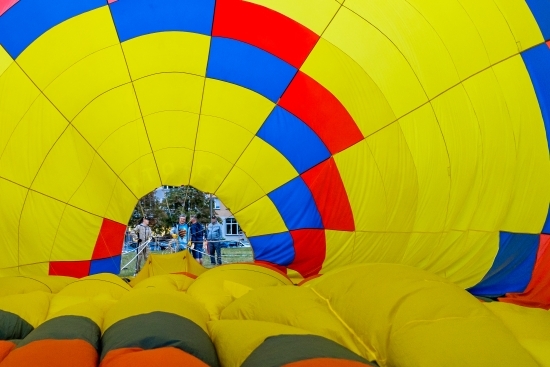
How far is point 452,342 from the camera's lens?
157cm

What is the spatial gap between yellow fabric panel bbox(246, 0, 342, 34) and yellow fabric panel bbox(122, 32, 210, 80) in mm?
644

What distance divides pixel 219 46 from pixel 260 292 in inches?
101

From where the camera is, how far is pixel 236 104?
4.94m

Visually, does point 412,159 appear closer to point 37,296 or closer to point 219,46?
point 219,46

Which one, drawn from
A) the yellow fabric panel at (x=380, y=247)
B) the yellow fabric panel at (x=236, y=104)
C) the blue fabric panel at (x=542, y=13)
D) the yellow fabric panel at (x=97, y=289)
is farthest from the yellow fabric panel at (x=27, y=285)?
the blue fabric panel at (x=542, y=13)

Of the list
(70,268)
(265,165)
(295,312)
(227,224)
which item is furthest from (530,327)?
(227,224)

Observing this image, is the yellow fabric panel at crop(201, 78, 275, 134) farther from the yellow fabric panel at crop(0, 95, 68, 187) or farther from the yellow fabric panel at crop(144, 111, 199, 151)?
the yellow fabric panel at crop(0, 95, 68, 187)

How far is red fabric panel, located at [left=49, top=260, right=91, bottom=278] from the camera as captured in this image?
4.58m

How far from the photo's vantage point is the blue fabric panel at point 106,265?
4.90 meters

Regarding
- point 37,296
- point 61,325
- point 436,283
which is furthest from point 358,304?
point 37,296

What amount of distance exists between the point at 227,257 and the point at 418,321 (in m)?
4.89

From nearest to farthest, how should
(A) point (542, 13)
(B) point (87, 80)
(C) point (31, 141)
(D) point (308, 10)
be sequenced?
(A) point (542, 13) → (D) point (308, 10) → (C) point (31, 141) → (B) point (87, 80)

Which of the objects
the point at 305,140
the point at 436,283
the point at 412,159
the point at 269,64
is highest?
the point at 269,64

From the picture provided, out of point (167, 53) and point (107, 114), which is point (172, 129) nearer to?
point (107, 114)
